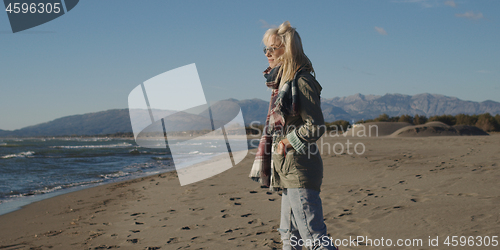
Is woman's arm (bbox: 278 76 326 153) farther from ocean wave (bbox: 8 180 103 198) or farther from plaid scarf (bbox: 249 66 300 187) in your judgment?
ocean wave (bbox: 8 180 103 198)

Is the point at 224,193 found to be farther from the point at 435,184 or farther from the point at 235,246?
the point at 435,184

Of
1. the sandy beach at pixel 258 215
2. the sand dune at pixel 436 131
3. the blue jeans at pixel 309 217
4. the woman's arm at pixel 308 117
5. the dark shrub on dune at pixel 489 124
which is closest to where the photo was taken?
the woman's arm at pixel 308 117

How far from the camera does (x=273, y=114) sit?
1742 mm

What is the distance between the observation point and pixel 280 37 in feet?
5.62

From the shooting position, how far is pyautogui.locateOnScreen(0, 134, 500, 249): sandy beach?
285 centimetres

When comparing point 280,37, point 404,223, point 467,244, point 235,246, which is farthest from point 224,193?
point 280,37

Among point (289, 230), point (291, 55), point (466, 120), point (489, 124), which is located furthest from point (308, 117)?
point (466, 120)

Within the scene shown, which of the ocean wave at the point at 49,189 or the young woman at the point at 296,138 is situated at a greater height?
the young woman at the point at 296,138

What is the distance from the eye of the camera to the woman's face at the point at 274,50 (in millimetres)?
1740

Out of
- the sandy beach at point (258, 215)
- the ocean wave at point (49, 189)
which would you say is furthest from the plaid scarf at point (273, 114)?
the ocean wave at point (49, 189)

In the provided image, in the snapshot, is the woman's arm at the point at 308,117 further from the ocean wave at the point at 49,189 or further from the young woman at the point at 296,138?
the ocean wave at the point at 49,189

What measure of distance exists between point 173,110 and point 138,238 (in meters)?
2.31

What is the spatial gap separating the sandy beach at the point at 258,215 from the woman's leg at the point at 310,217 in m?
1.12

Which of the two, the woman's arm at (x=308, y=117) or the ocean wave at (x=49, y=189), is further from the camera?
the ocean wave at (x=49, y=189)
